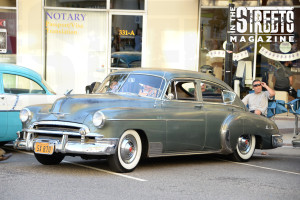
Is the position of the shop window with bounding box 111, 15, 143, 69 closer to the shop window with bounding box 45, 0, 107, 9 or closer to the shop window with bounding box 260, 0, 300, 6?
the shop window with bounding box 45, 0, 107, 9

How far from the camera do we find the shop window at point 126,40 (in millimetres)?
17719

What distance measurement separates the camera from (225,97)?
10102 millimetres

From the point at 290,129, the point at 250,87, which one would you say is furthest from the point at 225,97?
the point at 250,87

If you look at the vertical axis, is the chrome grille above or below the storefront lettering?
below

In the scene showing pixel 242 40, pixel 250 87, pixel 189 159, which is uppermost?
pixel 242 40

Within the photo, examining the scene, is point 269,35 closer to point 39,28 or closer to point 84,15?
point 84,15

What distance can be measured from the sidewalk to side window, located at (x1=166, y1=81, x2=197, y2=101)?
4.02 meters

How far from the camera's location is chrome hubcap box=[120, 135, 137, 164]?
317 inches

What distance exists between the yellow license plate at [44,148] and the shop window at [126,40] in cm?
994

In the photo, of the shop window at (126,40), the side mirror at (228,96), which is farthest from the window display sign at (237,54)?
the side mirror at (228,96)

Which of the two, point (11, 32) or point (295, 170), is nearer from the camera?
point (295, 170)

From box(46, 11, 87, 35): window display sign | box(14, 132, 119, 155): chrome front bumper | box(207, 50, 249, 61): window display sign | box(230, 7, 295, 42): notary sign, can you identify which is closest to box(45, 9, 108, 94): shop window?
box(46, 11, 87, 35): window display sign

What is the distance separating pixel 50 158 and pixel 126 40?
9374mm

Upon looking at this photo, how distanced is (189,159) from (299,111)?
399 centimetres
